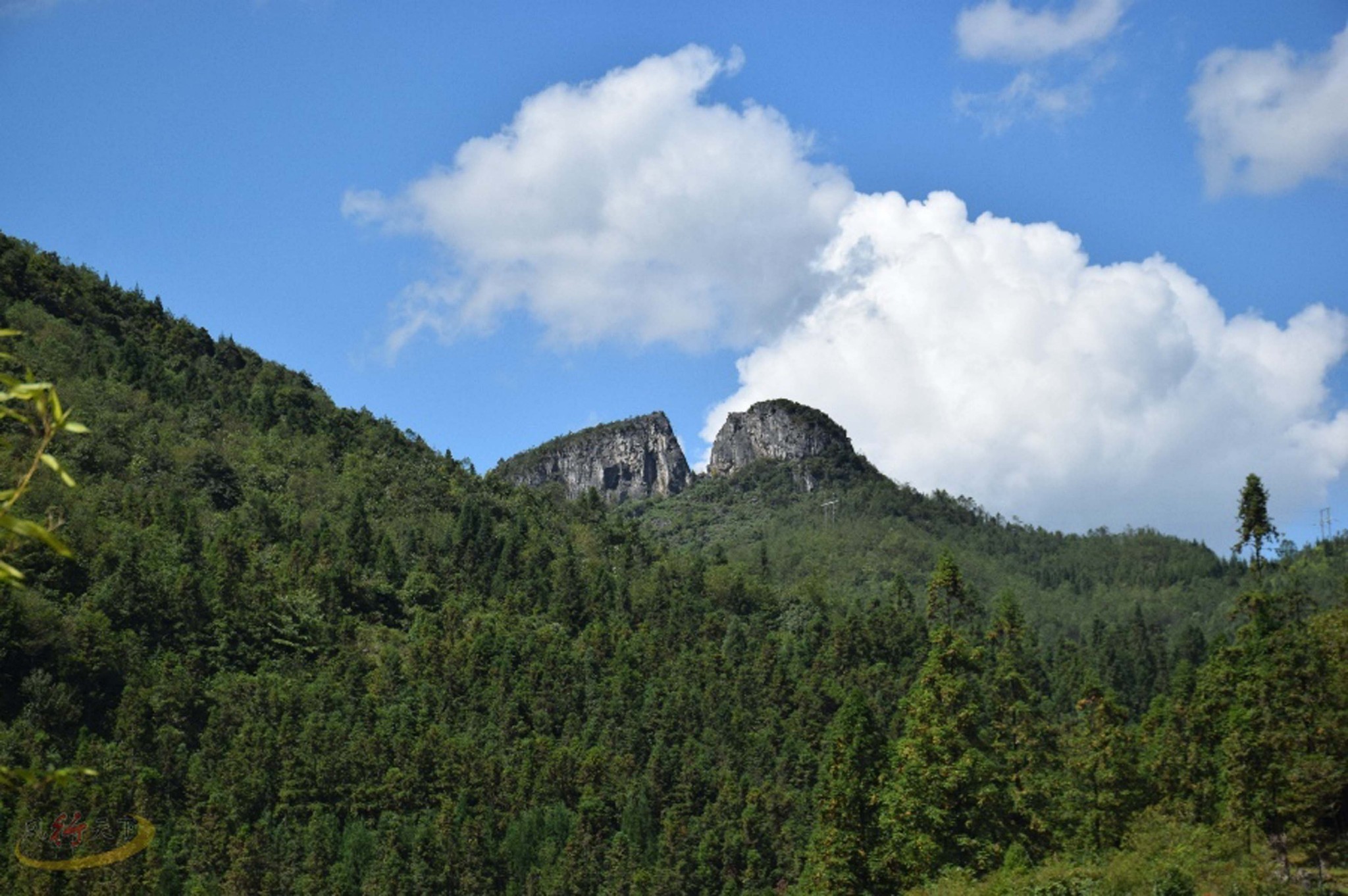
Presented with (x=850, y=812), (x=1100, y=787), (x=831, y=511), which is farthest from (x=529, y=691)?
(x=831, y=511)

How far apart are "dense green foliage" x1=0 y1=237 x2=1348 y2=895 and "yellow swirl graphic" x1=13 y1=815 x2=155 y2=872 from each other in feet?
3.02

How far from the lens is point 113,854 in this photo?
47406mm

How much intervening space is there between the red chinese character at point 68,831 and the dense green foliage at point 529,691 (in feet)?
2.50

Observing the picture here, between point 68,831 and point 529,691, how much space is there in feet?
132

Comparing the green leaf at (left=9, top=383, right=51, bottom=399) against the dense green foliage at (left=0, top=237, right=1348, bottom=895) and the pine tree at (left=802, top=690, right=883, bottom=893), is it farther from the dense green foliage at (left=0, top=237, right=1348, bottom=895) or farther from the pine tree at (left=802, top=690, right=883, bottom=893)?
the pine tree at (left=802, top=690, right=883, bottom=893)

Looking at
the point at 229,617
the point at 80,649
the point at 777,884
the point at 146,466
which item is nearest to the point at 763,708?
the point at 777,884

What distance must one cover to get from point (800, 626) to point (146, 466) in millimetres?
56006

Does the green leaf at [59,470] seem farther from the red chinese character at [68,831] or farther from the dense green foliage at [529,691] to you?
the red chinese character at [68,831]

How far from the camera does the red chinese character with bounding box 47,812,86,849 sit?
165ft

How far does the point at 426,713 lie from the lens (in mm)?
82562

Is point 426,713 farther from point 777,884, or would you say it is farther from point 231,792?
point 777,884

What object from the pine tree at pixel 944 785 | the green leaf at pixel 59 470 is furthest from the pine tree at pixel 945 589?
the green leaf at pixel 59 470

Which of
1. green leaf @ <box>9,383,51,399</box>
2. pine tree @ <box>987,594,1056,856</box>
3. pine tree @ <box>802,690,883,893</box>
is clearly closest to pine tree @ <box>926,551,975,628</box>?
pine tree @ <box>987,594,1056,856</box>

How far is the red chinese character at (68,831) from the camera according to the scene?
5041cm
